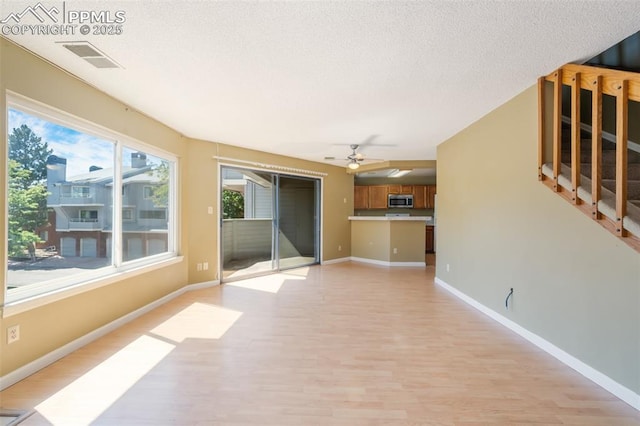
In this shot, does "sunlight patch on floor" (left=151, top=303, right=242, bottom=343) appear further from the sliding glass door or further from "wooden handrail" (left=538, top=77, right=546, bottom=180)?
"wooden handrail" (left=538, top=77, right=546, bottom=180)

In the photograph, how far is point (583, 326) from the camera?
6.95 feet

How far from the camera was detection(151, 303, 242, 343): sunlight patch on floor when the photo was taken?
8.99 ft

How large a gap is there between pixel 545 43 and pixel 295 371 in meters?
3.02

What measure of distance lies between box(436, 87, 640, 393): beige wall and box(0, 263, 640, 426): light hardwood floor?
0.87 ft

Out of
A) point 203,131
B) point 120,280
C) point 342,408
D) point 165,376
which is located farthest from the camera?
point 203,131

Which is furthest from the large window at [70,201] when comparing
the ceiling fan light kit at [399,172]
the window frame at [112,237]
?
the ceiling fan light kit at [399,172]

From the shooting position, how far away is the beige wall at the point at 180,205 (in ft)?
6.45

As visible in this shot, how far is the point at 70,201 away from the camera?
2520mm

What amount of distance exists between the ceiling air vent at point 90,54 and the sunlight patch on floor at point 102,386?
2.43 meters

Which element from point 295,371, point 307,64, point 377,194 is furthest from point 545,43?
point 377,194

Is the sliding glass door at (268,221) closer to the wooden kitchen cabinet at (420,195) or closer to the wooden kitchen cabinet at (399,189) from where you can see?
the wooden kitchen cabinet at (399,189)

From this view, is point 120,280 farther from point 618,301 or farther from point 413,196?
point 413,196

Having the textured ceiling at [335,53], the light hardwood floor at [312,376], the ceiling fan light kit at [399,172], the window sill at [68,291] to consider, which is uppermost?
the textured ceiling at [335,53]

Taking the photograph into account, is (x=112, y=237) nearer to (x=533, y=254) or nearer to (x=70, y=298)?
(x=70, y=298)
